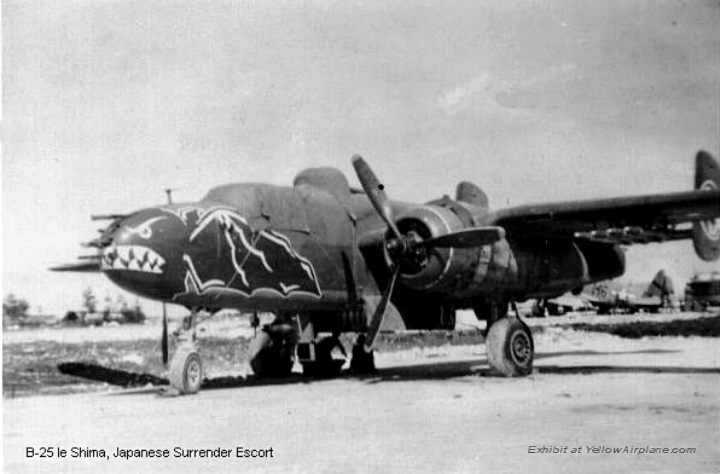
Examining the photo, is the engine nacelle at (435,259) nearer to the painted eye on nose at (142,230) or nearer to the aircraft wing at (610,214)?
the aircraft wing at (610,214)

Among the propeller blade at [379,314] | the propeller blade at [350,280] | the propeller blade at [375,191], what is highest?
the propeller blade at [375,191]

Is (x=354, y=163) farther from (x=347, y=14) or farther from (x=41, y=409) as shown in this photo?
(x=41, y=409)

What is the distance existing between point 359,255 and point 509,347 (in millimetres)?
3444

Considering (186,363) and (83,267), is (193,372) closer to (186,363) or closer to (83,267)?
(186,363)

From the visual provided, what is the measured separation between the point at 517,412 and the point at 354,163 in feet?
19.7

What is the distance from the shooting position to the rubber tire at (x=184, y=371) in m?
12.0

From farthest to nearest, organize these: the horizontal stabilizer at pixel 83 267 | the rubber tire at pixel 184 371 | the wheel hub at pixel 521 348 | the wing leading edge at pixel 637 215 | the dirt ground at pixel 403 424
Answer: the horizontal stabilizer at pixel 83 267
the wheel hub at pixel 521 348
the wing leading edge at pixel 637 215
the rubber tire at pixel 184 371
the dirt ground at pixel 403 424

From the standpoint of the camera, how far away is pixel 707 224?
14.8 m

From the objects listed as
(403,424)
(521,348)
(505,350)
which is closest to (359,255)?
(505,350)

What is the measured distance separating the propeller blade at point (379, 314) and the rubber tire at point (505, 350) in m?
2.15

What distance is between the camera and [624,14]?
1133 centimetres

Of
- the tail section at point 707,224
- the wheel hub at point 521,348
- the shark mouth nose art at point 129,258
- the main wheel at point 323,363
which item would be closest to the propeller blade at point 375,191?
the wheel hub at point 521,348

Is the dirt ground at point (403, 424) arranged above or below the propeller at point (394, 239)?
below

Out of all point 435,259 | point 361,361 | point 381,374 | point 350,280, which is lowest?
point 381,374
